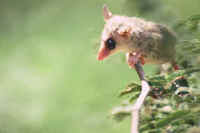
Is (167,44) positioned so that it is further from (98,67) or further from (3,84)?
(3,84)

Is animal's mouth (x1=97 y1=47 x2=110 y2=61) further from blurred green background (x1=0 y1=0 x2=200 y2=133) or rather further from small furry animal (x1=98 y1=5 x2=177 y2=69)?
blurred green background (x1=0 y1=0 x2=200 y2=133)

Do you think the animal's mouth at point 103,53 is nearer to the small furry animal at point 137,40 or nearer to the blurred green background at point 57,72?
the small furry animal at point 137,40

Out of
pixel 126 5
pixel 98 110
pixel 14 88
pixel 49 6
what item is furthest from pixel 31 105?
pixel 126 5

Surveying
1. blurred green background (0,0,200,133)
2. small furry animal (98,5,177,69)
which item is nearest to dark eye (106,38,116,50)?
small furry animal (98,5,177,69)

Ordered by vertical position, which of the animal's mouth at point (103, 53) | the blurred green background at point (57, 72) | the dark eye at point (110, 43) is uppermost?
the blurred green background at point (57, 72)

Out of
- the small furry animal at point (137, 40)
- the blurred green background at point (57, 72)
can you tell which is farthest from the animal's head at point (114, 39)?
the blurred green background at point (57, 72)

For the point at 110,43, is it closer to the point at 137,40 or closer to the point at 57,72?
the point at 137,40

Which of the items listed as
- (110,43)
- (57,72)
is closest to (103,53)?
(110,43)
